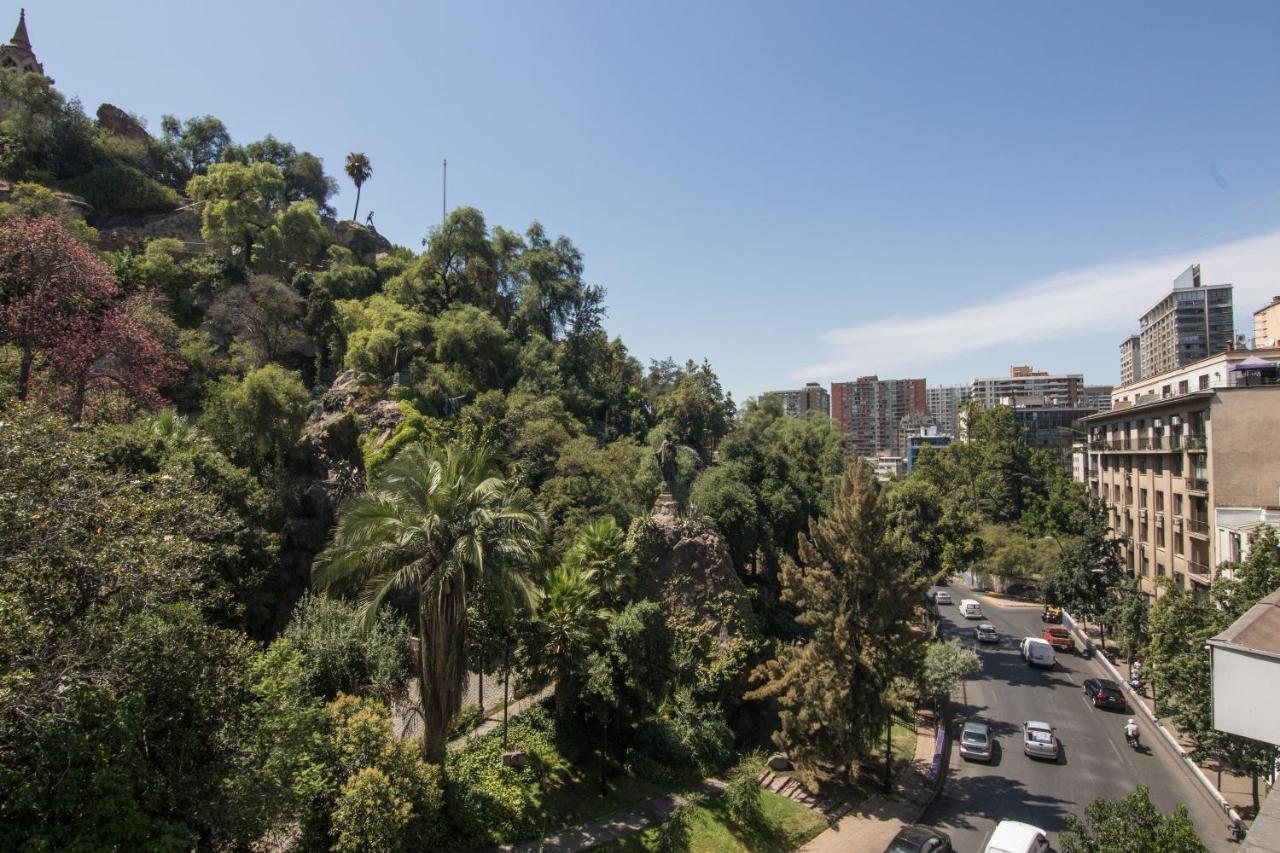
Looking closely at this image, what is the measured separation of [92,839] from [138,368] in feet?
66.3

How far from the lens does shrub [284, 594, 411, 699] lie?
1619 centimetres

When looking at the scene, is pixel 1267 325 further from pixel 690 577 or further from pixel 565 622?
pixel 565 622

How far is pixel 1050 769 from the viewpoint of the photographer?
23.6 meters

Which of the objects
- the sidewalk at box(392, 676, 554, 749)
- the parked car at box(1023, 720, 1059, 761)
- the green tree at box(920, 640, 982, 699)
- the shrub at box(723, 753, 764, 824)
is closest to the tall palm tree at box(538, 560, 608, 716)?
the sidewalk at box(392, 676, 554, 749)

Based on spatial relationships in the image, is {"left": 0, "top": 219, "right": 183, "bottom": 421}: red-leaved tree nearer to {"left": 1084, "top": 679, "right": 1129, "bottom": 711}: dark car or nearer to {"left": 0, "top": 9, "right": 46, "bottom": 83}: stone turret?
{"left": 1084, "top": 679, "right": 1129, "bottom": 711}: dark car

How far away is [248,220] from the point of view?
42.0 m

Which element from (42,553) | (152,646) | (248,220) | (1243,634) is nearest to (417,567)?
(152,646)

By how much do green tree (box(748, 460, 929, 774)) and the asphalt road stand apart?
3.61 m

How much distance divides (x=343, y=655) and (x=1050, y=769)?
24458 millimetres

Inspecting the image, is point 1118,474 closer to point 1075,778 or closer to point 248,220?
point 1075,778

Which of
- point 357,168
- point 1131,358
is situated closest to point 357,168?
point 357,168

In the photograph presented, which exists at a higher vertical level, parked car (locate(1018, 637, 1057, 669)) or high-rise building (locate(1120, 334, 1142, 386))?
high-rise building (locate(1120, 334, 1142, 386))

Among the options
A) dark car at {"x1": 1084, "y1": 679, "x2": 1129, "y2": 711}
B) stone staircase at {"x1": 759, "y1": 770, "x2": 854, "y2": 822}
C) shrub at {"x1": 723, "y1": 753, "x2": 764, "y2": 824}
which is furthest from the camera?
dark car at {"x1": 1084, "y1": 679, "x2": 1129, "y2": 711}

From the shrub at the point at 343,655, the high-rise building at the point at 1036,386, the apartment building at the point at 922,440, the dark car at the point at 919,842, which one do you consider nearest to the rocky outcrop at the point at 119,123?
the shrub at the point at 343,655
